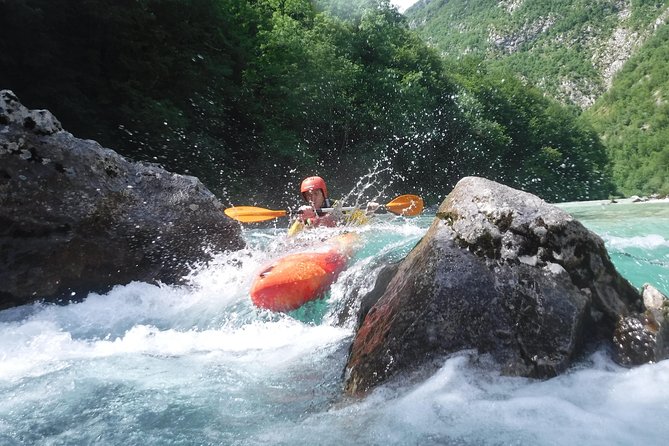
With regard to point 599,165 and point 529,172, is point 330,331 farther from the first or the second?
point 599,165

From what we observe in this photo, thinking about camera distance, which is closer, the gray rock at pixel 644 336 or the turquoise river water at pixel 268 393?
the turquoise river water at pixel 268 393

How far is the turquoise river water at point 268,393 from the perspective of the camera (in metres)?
2.34

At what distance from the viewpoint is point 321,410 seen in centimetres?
268

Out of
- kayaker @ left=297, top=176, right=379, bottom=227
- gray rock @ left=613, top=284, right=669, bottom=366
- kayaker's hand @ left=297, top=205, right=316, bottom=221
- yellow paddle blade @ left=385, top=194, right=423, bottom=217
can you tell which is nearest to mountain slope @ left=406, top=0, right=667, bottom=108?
yellow paddle blade @ left=385, top=194, right=423, bottom=217

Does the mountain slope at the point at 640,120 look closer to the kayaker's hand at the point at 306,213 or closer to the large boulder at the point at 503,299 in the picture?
the kayaker's hand at the point at 306,213

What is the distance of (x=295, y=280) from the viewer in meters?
4.87

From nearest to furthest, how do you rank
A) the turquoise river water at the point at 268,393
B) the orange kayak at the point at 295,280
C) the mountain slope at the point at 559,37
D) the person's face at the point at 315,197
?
the turquoise river water at the point at 268,393
the orange kayak at the point at 295,280
the person's face at the point at 315,197
the mountain slope at the point at 559,37

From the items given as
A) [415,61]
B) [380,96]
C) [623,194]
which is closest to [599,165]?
[623,194]

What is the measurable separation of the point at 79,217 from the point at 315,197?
3.29 m

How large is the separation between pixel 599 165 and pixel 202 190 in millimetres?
45715

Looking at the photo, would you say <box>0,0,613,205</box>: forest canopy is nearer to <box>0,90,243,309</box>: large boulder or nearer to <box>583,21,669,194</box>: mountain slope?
<box>0,90,243,309</box>: large boulder

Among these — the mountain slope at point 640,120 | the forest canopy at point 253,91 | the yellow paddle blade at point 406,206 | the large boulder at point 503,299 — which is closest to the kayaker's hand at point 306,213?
the yellow paddle blade at point 406,206

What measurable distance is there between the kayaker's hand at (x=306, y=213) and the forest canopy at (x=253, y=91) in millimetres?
6484

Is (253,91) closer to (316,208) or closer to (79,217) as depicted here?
(316,208)
